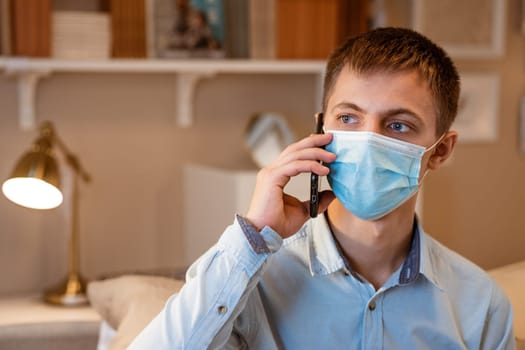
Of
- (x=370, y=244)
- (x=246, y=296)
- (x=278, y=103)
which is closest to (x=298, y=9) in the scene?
(x=278, y=103)

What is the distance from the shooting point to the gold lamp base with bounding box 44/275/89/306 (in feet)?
7.64

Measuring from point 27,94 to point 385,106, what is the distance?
139 centimetres

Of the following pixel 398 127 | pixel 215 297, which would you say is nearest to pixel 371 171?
pixel 398 127

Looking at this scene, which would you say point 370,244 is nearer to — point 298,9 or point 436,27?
point 298,9

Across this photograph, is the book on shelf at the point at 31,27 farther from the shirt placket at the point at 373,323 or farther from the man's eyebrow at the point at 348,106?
the shirt placket at the point at 373,323

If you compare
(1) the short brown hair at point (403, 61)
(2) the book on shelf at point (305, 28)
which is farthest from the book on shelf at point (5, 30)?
(1) the short brown hair at point (403, 61)

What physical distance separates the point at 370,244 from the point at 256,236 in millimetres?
251

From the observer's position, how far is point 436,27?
297 centimetres

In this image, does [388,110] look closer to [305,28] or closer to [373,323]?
[373,323]

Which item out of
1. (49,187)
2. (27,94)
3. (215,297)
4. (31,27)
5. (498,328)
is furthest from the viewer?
(27,94)

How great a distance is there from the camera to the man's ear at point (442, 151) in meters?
1.46

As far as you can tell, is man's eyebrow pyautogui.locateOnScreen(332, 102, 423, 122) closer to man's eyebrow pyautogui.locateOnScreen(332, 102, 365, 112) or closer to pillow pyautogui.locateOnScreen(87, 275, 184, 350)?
man's eyebrow pyautogui.locateOnScreen(332, 102, 365, 112)

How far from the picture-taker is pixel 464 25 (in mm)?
3027

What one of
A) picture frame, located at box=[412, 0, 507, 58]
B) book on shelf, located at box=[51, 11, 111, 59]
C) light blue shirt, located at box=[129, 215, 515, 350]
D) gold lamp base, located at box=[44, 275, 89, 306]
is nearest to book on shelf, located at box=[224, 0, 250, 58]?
book on shelf, located at box=[51, 11, 111, 59]
